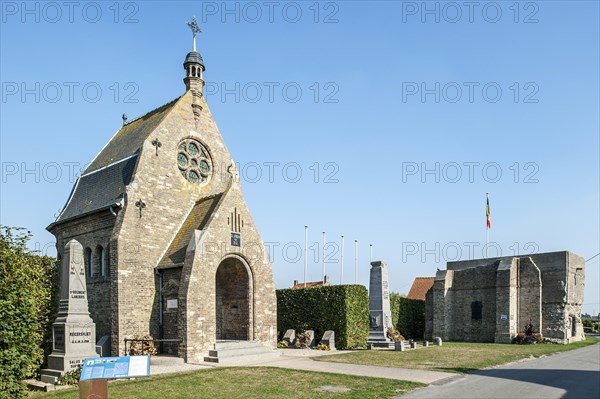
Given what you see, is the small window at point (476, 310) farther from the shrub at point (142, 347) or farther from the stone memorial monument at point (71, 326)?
the stone memorial monument at point (71, 326)

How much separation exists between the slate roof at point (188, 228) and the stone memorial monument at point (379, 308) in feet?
32.6

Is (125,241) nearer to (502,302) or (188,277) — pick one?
(188,277)

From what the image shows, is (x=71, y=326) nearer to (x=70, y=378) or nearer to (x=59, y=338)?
(x=59, y=338)

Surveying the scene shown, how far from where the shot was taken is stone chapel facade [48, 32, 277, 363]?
21.7 meters

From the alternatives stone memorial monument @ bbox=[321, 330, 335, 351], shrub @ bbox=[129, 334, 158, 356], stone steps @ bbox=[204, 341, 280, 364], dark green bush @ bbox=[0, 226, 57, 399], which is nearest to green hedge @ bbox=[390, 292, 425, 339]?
stone memorial monument @ bbox=[321, 330, 335, 351]

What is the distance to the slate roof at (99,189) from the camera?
2484cm

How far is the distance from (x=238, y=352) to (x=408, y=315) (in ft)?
62.9

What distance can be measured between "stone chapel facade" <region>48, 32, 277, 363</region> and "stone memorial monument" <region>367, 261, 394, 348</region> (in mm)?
5754

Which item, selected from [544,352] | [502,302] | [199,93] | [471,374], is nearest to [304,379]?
[471,374]

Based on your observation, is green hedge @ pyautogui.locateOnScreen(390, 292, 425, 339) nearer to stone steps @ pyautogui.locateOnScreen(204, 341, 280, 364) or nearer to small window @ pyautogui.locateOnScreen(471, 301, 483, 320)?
small window @ pyautogui.locateOnScreen(471, 301, 483, 320)

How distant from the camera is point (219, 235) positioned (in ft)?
74.8

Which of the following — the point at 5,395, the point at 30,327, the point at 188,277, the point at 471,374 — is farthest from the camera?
the point at 188,277

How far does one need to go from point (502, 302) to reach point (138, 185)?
24.8 metres

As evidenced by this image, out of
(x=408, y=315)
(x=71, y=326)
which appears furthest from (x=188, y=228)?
(x=408, y=315)
